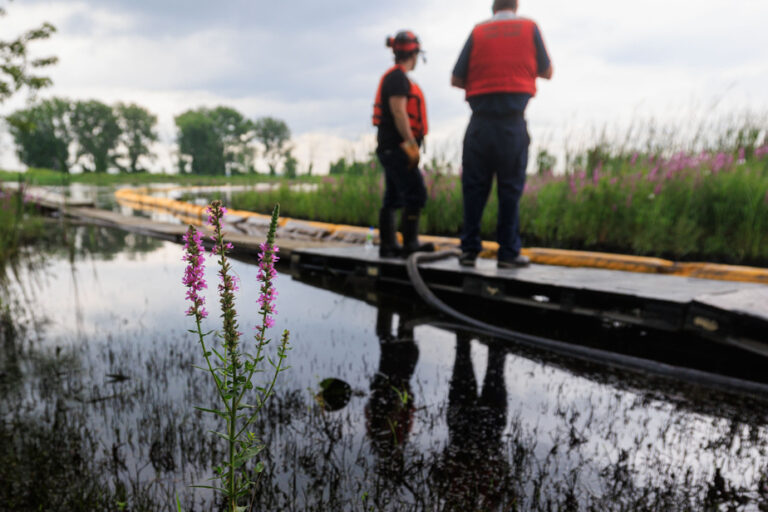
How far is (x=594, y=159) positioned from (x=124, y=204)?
18.0 m

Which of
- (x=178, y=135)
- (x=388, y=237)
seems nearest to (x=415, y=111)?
(x=388, y=237)

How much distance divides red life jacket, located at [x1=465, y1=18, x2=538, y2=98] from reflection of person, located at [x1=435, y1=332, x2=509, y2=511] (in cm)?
274

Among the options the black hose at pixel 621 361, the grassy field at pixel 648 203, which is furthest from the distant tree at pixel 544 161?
the black hose at pixel 621 361

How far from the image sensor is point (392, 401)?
2.93 meters

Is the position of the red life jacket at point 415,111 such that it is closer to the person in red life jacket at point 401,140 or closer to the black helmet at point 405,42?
the person in red life jacket at point 401,140

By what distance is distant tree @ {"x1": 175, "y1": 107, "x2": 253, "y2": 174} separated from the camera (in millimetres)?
85688

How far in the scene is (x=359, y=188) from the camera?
984 cm

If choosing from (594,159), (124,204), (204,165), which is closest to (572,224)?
(594,159)

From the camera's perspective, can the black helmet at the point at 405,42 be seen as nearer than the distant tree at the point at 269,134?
Yes

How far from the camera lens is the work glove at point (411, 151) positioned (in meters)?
5.30

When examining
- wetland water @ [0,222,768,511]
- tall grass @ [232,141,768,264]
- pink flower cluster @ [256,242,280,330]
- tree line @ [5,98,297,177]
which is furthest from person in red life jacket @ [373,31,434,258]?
tree line @ [5,98,297,177]

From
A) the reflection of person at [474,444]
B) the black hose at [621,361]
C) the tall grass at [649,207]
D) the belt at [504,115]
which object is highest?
the belt at [504,115]

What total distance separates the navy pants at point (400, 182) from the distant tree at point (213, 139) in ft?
259

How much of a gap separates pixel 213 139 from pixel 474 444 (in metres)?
95.4
